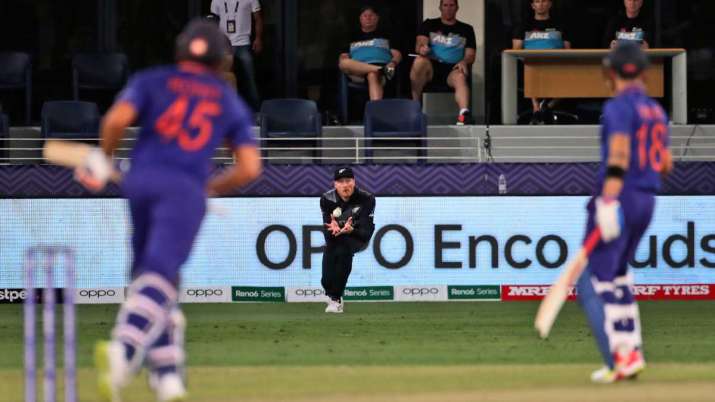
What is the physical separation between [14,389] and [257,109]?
12.4 m

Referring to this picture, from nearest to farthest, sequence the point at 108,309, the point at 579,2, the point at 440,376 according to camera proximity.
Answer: the point at 440,376 → the point at 108,309 → the point at 579,2

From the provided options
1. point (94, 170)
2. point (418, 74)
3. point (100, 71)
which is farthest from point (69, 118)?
point (94, 170)

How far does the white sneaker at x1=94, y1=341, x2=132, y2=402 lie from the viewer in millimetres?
7891

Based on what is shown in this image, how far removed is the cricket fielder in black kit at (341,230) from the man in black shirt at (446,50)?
4374 millimetres

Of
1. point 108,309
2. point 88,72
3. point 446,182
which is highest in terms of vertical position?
point 88,72

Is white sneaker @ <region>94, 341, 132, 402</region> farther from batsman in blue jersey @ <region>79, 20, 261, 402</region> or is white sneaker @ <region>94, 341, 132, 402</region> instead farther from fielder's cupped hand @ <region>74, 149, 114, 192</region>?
fielder's cupped hand @ <region>74, 149, 114, 192</region>

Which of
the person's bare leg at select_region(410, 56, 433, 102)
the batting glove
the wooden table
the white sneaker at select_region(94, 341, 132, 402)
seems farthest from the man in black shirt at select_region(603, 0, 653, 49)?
the white sneaker at select_region(94, 341, 132, 402)

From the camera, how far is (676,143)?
67.4 ft

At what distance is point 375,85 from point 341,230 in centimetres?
475

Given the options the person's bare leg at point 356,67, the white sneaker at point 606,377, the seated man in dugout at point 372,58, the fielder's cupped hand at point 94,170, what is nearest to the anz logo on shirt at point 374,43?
the seated man in dugout at point 372,58

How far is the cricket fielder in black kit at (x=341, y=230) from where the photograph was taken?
1683 centimetres

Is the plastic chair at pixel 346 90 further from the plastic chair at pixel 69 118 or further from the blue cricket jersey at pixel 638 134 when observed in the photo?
the blue cricket jersey at pixel 638 134

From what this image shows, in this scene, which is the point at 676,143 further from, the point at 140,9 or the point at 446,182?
the point at 140,9

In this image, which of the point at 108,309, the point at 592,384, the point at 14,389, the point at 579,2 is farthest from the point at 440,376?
the point at 579,2
